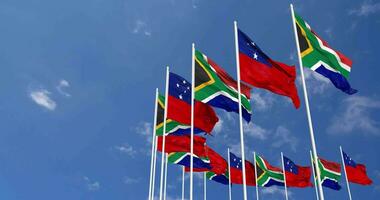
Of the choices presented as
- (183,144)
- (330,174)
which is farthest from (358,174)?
(183,144)

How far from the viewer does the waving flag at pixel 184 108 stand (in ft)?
65.3

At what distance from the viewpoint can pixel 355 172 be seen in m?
34.8

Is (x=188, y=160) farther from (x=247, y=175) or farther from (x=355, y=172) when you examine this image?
(x=355, y=172)

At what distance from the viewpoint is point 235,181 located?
105 ft

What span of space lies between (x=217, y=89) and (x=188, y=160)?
887 centimetres

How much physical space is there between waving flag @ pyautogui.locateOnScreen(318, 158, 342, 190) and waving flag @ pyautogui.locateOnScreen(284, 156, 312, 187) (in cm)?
130

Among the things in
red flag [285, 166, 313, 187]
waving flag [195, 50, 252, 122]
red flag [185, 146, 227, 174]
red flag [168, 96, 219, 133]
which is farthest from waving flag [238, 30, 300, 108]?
red flag [285, 166, 313, 187]

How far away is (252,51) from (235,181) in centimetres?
1772

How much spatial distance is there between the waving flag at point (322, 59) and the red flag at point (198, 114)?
5.77 m

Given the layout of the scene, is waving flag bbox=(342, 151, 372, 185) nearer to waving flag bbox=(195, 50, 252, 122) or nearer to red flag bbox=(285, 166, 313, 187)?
red flag bbox=(285, 166, 313, 187)

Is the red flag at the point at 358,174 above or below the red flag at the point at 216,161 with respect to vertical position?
above

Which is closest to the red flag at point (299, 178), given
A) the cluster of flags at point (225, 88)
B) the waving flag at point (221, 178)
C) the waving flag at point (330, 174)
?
the waving flag at point (330, 174)

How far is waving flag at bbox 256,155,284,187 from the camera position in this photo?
3462 cm

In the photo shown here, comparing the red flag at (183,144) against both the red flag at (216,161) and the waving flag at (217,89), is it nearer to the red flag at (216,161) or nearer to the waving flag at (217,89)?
the red flag at (216,161)
